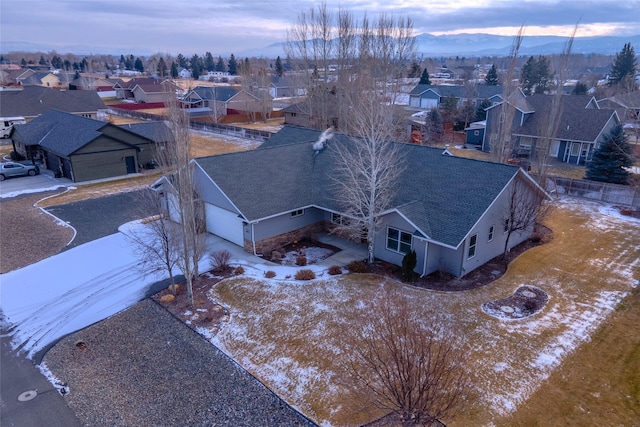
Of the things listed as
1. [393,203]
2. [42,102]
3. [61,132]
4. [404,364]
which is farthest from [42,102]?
[404,364]

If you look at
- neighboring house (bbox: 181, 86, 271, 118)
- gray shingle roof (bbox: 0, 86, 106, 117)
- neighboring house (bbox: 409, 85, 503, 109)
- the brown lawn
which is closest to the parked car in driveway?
gray shingle roof (bbox: 0, 86, 106, 117)

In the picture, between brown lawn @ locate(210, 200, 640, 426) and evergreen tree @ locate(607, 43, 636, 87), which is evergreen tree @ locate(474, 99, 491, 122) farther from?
evergreen tree @ locate(607, 43, 636, 87)

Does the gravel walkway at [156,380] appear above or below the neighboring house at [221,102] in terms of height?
below

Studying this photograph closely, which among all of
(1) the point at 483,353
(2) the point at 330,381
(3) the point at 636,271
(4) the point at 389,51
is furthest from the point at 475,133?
(2) the point at 330,381

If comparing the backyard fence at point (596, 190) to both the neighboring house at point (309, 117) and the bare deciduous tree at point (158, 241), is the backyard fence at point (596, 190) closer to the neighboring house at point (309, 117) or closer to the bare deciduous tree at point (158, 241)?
the neighboring house at point (309, 117)

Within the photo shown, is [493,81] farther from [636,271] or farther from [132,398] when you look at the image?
[132,398]

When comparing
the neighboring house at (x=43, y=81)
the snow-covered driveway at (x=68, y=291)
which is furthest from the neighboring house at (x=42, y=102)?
the neighboring house at (x=43, y=81)

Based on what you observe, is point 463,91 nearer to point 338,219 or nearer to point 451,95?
point 451,95

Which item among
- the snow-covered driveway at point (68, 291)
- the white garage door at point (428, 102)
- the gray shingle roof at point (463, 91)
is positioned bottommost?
the snow-covered driveway at point (68, 291)
